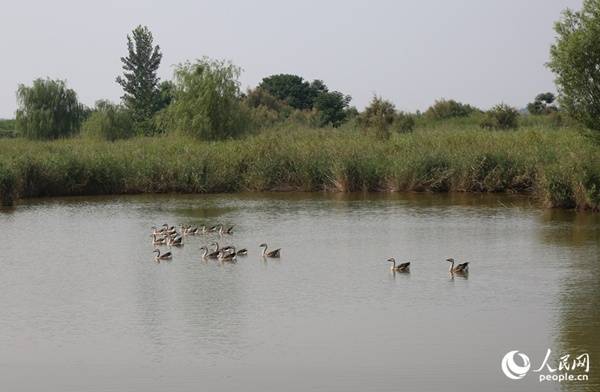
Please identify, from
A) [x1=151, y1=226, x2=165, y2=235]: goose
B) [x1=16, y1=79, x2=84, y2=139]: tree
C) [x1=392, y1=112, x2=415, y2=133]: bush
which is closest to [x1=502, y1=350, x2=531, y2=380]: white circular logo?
[x1=151, y1=226, x2=165, y2=235]: goose

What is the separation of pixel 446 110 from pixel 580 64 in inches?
1265

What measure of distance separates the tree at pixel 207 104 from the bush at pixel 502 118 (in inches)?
534

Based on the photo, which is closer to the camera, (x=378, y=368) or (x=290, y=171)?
(x=378, y=368)

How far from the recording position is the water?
12.9 meters

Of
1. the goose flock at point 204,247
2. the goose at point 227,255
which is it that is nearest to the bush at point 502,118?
the goose flock at point 204,247

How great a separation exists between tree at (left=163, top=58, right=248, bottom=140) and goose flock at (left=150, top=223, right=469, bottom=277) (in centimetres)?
1701

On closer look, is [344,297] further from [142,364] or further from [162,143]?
[162,143]

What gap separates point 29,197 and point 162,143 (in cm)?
720

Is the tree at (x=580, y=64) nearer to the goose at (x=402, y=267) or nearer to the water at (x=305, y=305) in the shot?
the water at (x=305, y=305)

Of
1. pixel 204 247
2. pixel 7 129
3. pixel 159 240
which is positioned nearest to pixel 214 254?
pixel 204 247

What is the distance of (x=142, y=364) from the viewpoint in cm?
1331

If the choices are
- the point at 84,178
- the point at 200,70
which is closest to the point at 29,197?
the point at 84,178

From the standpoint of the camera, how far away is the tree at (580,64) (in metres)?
26.2

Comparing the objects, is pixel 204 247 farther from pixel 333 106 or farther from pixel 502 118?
pixel 333 106
